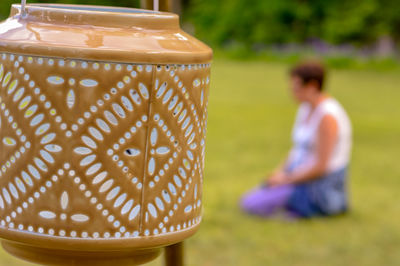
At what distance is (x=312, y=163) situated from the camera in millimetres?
6434

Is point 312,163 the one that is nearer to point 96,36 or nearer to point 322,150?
point 322,150

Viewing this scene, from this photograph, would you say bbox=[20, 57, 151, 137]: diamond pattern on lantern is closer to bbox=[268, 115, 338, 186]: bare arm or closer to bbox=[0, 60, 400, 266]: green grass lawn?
bbox=[0, 60, 400, 266]: green grass lawn

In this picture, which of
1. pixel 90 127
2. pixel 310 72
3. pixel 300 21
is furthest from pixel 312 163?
pixel 300 21

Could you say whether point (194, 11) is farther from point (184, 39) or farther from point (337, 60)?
→ point (184, 39)

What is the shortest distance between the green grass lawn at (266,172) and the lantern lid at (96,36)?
13.1 ft

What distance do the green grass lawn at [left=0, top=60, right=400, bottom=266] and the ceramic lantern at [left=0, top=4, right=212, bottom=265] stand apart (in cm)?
391

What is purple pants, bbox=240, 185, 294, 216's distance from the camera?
656 centimetres

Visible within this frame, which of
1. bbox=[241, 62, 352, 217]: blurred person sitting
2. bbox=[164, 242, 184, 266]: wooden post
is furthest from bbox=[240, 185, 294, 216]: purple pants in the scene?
bbox=[164, 242, 184, 266]: wooden post

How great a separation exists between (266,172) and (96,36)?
A: 24.4ft

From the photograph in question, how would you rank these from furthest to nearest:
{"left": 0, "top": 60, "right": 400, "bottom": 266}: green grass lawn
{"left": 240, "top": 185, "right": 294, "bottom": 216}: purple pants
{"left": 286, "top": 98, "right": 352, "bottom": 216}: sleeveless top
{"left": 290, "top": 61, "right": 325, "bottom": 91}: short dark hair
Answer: {"left": 240, "top": 185, "right": 294, "bottom": 216}: purple pants, {"left": 286, "top": 98, "right": 352, "bottom": 216}: sleeveless top, {"left": 290, "top": 61, "right": 325, "bottom": 91}: short dark hair, {"left": 0, "top": 60, "right": 400, "bottom": 266}: green grass lawn

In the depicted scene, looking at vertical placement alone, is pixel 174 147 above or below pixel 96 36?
below

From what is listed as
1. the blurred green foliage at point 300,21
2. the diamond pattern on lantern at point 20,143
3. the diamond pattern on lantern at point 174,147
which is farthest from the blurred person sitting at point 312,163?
the blurred green foliage at point 300,21

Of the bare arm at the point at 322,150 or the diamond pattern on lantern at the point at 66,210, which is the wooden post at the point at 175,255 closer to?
the diamond pattern on lantern at the point at 66,210

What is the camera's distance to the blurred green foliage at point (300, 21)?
24094mm
